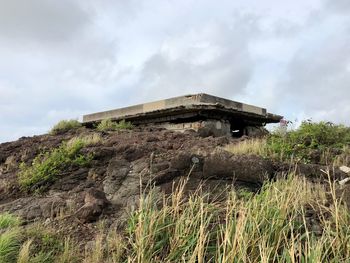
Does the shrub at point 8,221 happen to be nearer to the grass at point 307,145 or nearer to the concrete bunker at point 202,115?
the grass at point 307,145

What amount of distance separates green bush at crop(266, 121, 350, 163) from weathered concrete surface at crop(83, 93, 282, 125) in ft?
8.10

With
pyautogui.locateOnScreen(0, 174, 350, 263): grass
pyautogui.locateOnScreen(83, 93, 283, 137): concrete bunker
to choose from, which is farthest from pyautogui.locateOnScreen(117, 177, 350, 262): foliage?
pyautogui.locateOnScreen(83, 93, 283, 137): concrete bunker

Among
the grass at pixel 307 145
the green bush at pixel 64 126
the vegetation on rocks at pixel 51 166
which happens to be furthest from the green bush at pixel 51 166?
the green bush at pixel 64 126

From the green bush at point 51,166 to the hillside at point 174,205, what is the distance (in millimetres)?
23

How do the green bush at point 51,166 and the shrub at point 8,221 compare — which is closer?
the shrub at point 8,221

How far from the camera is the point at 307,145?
10.5 metres

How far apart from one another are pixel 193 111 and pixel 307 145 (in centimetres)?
394

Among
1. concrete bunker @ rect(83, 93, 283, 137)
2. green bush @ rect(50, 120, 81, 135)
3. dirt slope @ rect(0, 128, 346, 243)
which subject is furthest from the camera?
green bush @ rect(50, 120, 81, 135)

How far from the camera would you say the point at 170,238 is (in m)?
4.77

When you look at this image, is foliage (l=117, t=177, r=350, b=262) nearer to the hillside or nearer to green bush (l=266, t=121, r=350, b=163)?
the hillside

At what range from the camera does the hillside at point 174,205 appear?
4.59 meters

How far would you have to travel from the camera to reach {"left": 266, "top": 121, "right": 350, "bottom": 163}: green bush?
30.3 feet

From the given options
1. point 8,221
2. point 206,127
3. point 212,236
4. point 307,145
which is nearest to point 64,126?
point 206,127

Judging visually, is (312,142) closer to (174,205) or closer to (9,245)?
(174,205)
